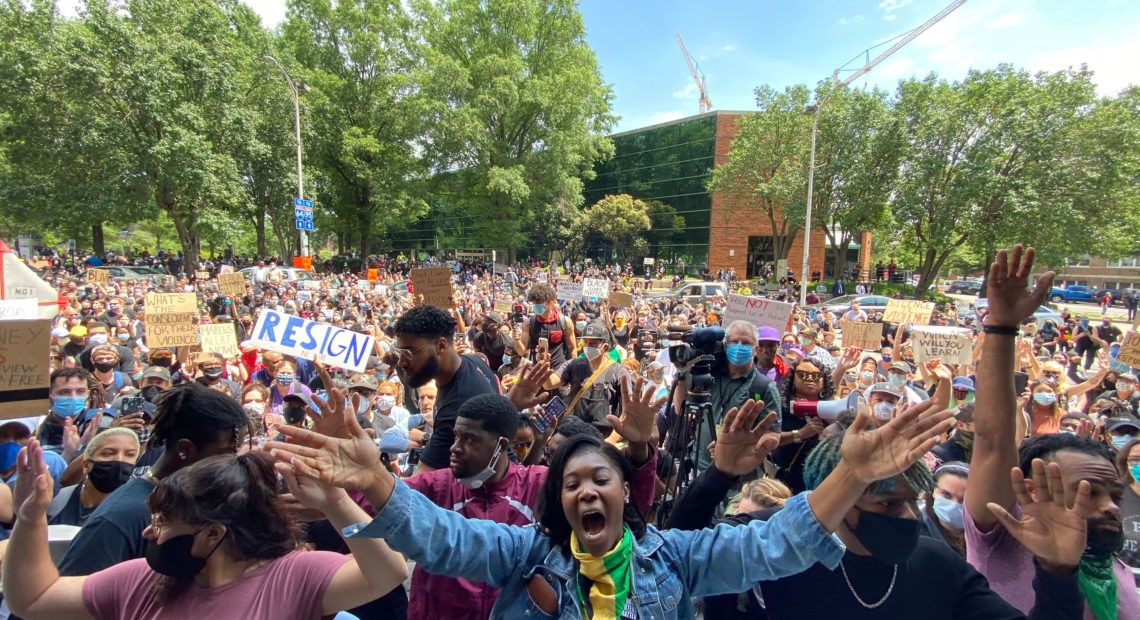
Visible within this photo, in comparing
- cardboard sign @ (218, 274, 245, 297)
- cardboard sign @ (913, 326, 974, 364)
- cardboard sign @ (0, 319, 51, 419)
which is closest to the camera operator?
cardboard sign @ (0, 319, 51, 419)

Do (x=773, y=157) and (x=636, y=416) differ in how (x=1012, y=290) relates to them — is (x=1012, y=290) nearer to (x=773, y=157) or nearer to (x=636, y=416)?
(x=636, y=416)

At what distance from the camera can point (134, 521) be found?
6.49ft

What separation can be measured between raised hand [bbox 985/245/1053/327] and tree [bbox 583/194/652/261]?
42.3 meters

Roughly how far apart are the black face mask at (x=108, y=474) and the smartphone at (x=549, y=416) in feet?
6.19

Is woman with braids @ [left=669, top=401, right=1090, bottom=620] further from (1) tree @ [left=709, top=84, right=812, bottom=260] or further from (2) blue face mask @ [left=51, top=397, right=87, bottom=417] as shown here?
(1) tree @ [left=709, top=84, right=812, bottom=260]

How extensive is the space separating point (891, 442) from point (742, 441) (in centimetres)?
56

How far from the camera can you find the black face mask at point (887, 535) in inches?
69.1

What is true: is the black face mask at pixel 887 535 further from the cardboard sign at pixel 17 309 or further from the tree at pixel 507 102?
the tree at pixel 507 102

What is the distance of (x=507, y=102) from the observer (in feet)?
108

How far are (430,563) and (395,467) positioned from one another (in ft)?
7.95

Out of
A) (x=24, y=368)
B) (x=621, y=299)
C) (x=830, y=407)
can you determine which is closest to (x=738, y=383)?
(x=830, y=407)

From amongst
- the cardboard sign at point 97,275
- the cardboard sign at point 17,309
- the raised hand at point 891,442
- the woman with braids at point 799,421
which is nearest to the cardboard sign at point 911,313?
the woman with braids at point 799,421

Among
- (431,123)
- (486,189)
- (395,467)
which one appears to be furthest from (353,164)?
(395,467)

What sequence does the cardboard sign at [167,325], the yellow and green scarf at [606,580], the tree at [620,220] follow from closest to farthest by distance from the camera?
the yellow and green scarf at [606,580]
the cardboard sign at [167,325]
the tree at [620,220]
